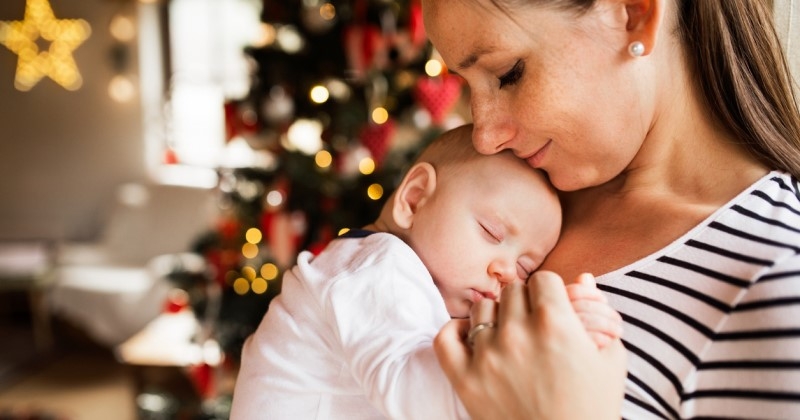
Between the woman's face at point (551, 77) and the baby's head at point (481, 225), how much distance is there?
0.08 meters

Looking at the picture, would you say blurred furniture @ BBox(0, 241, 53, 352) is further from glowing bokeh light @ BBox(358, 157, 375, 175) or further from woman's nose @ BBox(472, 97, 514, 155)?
woman's nose @ BBox(472, 97, 514, 155)

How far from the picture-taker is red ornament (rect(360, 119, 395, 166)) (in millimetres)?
2811

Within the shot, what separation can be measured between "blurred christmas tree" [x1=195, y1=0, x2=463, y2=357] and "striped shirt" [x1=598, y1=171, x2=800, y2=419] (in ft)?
6.15

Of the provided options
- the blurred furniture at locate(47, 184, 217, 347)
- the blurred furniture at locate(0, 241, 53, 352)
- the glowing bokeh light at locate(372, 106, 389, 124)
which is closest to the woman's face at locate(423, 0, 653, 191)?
the glowing bokeh light at locate(372, 106, 389, 124)

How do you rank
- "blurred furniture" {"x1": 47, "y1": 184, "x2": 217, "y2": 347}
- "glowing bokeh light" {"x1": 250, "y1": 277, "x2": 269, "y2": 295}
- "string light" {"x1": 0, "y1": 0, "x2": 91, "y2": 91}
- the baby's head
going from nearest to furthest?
1. the baby's head
2. "glowing bokeh light" {"x1": 250, "y1": 277, "x2": 269, "y2": 295}
3. "blurred furniture" {"x1": 47, "y1": 184, "x2": 217, "y2": 347}
4. "string light" {"x1": 0, "y1": 0, "x2": 91, "y2": 91}

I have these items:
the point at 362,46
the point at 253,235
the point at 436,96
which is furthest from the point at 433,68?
the point at 253,235

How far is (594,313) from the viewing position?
2.60 ft

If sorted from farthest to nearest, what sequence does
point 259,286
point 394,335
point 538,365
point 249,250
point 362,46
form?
1. point 249,250
2. point 259,286
3. point 362,46
4. point 394,335
5. point 538,365

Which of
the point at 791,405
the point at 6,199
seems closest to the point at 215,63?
the point at 6,199

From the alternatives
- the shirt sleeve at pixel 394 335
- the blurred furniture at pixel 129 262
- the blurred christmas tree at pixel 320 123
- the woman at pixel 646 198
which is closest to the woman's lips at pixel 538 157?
the woman at pixel 646 198

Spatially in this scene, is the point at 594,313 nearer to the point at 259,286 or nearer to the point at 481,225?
the point at 481,225

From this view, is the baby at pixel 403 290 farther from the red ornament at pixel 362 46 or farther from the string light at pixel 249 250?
the string light at pixel 249 250

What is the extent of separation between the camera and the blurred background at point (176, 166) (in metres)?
2.85

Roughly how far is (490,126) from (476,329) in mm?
325
